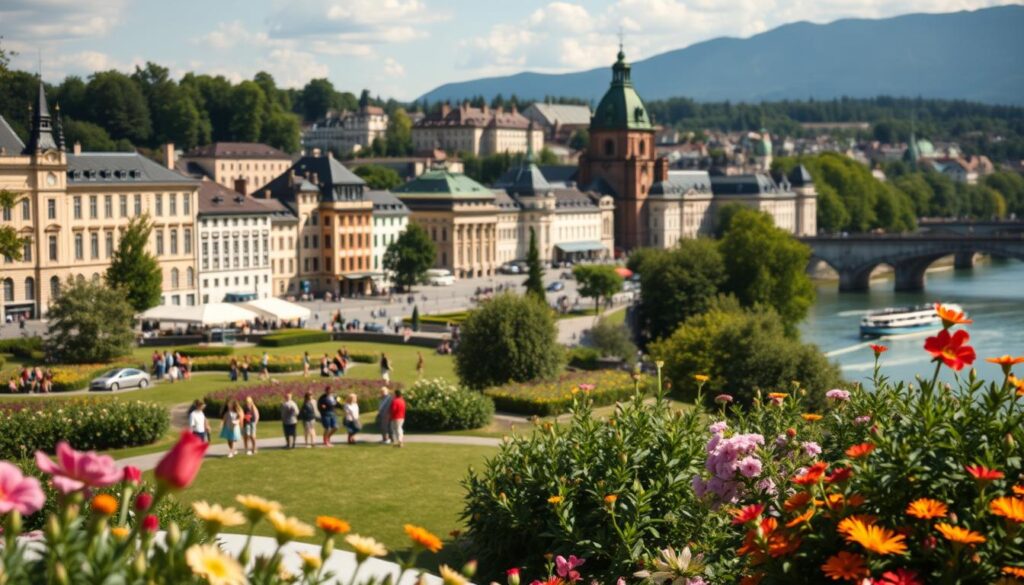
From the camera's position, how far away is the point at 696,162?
19588 centimetres

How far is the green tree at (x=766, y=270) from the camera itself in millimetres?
82500

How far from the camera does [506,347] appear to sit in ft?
131

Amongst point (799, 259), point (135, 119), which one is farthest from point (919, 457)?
point (135, 119)

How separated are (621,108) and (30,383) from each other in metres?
113

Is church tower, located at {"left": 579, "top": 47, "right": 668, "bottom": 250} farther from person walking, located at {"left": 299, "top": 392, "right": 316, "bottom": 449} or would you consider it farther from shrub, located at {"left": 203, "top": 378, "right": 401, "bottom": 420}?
person walking, located at {"left": 299, "top": 392, "right": 316, "bottom": 449}

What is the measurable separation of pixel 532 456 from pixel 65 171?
65.5m

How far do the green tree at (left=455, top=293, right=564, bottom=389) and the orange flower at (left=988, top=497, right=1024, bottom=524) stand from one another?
3156 cm

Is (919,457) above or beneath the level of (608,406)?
above

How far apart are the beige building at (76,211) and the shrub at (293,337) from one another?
1607 centimetres

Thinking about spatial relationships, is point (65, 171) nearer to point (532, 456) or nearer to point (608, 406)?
point (608, 406)

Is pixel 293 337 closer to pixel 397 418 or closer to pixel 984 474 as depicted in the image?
pixel 397 418

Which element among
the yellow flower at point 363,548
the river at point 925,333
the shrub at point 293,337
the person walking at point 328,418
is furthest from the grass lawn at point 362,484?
the shrub at point 293,337

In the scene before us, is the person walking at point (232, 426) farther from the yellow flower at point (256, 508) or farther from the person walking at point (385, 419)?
the yellow flower at point (256, 508)

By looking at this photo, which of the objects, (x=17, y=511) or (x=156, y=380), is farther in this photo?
(x=156, y=380)
